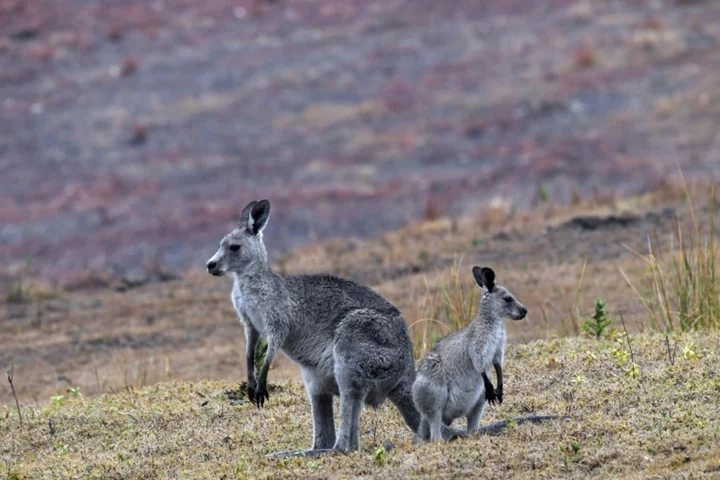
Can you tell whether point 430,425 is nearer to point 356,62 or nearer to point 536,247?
point 536,247

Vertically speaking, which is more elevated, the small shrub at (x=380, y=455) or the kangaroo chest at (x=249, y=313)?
the kangaroo chest at (x=249, y=313)

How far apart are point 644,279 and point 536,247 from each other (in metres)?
4.42

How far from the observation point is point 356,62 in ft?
132

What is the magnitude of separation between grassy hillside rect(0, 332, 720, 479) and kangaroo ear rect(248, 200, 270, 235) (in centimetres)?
161

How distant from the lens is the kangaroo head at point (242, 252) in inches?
385

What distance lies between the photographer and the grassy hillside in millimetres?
8352

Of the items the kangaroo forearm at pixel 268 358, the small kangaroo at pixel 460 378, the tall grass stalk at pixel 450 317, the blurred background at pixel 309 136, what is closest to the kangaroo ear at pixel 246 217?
the kangaroo forearm at pixel 268 358

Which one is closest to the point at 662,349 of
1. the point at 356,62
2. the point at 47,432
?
the point at 47,432

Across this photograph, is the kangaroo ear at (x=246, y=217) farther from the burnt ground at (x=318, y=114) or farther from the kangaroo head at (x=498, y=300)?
the burnt ground at (x=318, y=114)

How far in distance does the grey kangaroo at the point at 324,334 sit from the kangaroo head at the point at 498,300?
0.71 meters

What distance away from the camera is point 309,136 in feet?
119

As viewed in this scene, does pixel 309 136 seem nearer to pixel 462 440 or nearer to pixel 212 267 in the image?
pixel 212 267

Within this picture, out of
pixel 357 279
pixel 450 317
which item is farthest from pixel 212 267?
pixel 357 279

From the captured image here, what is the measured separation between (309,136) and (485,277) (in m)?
26.8
